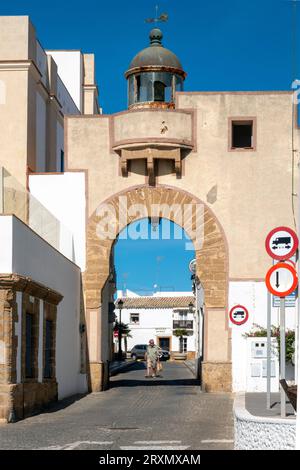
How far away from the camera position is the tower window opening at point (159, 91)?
27.3 metres

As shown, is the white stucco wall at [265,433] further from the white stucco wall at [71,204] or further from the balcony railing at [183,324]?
the balcony railing at [183,324]

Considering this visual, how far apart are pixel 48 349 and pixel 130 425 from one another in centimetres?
580

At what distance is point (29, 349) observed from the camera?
61.9ft

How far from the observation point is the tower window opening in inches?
1073

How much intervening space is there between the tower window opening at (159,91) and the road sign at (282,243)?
14720 mm

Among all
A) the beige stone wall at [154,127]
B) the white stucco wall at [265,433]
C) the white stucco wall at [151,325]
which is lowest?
the white stucco wall at [151,325]

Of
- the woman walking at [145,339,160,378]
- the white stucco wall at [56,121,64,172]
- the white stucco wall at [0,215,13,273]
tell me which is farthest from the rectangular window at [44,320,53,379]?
the woman walking at [145,339,160,378]

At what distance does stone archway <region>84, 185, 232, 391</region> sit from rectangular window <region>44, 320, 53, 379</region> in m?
4.73

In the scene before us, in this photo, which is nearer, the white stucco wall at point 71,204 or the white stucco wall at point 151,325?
the white stucco wall at point 71,204

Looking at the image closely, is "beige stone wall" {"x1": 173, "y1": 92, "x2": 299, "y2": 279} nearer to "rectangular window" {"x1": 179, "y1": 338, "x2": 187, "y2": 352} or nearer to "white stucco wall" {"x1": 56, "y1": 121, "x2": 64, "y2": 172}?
"white stucco wall" {"x1": 56, "y1": 121, "x2": 64, "y2": 172}

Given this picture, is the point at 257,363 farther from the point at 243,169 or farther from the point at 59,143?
the point at 59,143

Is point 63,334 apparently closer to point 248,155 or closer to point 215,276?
point 215,276

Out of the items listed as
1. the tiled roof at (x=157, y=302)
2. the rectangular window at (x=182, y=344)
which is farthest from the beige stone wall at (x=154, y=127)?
the tiled roof at (x=157, y=302)

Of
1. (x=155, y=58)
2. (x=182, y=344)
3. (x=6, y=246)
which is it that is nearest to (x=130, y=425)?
(x=6, y=246)
